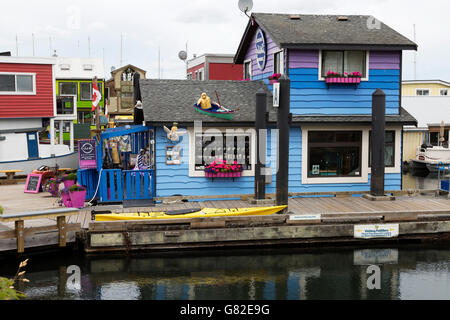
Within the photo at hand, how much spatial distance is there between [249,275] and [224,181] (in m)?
4.40

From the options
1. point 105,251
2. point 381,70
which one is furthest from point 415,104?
point 105,251

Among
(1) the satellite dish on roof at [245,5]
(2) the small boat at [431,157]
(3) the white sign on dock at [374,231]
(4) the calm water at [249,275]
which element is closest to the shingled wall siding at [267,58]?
(1) the satellite dish on roof at [245,5]

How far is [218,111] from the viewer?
16.1 m

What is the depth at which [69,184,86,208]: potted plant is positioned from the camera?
15578 mm

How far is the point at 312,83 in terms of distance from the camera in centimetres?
1662

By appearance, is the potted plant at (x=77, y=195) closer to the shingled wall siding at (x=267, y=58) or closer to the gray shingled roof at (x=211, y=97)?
the gray shingled roof at (x=211, y=97)

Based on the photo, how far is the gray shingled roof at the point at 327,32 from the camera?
53.6ft

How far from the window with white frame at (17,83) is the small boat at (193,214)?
14.6 meters

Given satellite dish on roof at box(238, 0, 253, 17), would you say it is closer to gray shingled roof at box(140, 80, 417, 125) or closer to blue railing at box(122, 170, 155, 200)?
gray shingled roof at box(140, 80, 417, 125)

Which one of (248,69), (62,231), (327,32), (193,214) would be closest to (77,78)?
(248,69)

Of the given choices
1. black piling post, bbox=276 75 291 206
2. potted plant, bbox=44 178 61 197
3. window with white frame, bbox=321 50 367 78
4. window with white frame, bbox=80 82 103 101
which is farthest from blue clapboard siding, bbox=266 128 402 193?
window with white frame, bbox=80 82 103 101

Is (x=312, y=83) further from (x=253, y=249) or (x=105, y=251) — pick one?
(x=105, y=251)

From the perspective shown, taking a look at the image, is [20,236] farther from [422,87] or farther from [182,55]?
[422,87]

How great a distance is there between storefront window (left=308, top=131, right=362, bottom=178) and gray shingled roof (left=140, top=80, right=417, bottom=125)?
22.8 inches
